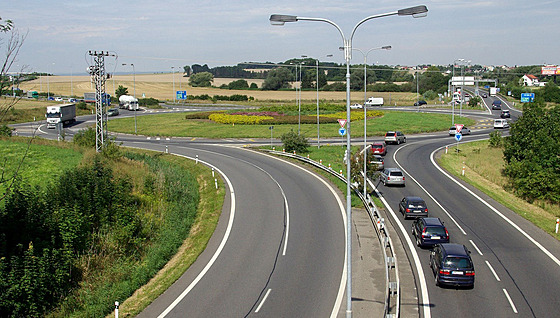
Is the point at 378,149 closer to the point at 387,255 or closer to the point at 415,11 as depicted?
the point at 387,255

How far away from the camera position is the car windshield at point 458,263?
18922mm

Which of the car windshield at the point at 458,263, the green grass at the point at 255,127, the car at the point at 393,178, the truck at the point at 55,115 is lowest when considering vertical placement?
the car windshield at the point at 458,263

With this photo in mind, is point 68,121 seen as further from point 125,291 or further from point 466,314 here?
point 466,314

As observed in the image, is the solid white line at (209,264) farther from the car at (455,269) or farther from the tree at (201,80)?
the tree at (201,80)

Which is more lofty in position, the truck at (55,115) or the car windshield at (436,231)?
the truck at (55,115)

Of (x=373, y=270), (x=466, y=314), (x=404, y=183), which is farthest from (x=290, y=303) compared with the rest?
(x=404, y=183)

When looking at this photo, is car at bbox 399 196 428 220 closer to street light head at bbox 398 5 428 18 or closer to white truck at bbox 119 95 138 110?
street light head at bbox 398 5 428 18

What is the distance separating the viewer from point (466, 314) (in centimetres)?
1692

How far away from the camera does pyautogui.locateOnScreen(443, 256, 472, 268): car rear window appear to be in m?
18.9

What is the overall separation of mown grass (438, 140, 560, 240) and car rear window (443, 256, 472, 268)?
1075 cm

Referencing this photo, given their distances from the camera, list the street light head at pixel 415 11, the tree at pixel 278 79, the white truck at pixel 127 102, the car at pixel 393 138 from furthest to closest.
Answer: the tree at pixel 278 79 → the white truck at pixel 127 102 → the car at pixel 393 138 → the street light head at pixel 415 11

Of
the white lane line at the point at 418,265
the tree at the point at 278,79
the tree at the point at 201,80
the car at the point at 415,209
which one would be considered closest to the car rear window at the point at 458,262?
the white lane line at the point at 418,265

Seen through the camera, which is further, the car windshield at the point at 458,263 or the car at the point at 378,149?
the car at the point at 378,149

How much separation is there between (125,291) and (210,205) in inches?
494
